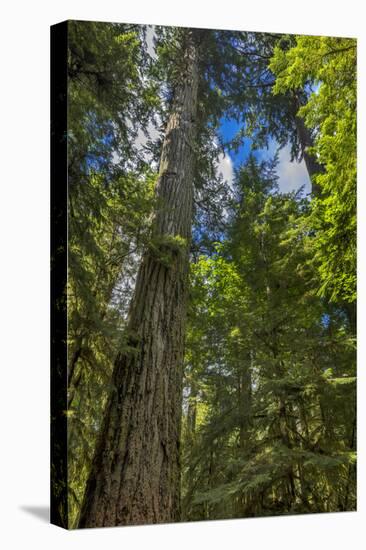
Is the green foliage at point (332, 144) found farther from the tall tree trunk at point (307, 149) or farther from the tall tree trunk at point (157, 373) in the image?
the tall tree trunk at point (157, 373)

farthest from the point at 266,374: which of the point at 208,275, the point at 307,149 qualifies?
the point at 307,149

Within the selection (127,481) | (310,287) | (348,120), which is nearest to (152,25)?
(348,120)

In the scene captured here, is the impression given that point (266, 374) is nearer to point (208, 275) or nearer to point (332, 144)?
point (208, 275)

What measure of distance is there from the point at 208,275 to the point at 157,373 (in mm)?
945

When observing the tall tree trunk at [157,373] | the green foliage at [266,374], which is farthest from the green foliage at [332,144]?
the tall tree trunk at [157,373]

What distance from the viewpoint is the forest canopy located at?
616cm

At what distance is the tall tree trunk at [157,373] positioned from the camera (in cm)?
611

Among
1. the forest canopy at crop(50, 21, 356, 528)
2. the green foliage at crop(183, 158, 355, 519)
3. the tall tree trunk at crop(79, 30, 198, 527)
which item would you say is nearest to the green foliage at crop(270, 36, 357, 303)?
the forest canopy at crop(50, 21, 356, 528)

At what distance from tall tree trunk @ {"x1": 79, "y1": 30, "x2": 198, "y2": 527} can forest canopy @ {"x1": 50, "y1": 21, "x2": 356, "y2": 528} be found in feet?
0.04

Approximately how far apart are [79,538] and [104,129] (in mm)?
3030

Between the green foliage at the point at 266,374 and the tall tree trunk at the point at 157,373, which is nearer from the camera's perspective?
the tall tree trunk at the point at 157,373

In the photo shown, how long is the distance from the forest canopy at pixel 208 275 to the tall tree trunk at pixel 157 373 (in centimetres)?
1

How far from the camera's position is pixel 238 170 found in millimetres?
7043

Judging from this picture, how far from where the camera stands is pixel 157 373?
6.52 metres
